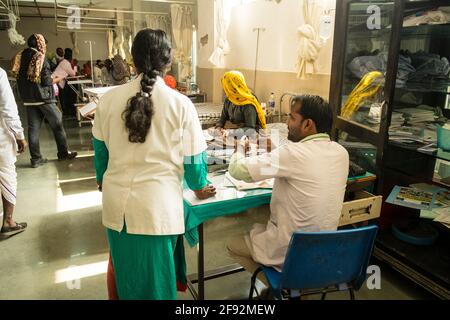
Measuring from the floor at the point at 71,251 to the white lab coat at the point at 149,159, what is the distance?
0.90m

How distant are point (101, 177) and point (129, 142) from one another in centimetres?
32

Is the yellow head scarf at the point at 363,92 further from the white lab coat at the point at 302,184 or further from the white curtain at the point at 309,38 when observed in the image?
the white lab coat at the point at 302,184

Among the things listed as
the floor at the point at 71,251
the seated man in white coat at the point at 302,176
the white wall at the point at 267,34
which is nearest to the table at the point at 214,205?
the seated man in white coat at the point at 302,176

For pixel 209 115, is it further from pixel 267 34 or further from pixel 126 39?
pixel 126 39

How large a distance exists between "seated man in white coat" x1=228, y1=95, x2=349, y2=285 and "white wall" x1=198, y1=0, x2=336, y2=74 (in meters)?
1.76

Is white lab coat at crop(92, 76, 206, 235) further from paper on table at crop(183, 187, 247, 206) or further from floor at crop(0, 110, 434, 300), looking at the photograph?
floor at crop(0, 110, 434, 300)

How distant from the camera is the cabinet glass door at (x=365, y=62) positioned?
7.61 feet

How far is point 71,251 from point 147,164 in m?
1.57

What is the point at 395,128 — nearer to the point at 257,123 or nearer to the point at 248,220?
the point at 257,123

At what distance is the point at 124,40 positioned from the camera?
815 centimetres

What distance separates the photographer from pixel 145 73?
1.32 meters

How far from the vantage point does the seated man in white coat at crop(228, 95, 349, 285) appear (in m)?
1.45
